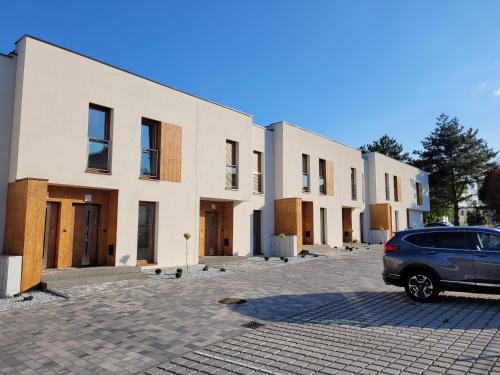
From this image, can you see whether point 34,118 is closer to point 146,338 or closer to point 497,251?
point 146,338

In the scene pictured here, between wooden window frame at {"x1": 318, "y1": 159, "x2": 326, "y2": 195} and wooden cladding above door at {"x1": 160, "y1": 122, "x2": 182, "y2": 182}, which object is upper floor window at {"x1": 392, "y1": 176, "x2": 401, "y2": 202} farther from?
wooden cladding above door at {"x1": 160, "y1": 122, "x2": 182, "y2": 182}

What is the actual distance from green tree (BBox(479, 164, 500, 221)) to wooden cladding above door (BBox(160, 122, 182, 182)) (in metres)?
43.7

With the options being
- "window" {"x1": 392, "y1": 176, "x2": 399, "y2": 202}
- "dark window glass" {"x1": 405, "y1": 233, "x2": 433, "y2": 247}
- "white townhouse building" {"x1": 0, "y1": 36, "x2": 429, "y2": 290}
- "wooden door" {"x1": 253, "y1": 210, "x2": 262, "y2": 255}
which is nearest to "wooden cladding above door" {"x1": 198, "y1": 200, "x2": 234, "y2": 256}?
"white townhouse building" {"x1": 0, "y1": 36, "x2": 429, "y2": 290}

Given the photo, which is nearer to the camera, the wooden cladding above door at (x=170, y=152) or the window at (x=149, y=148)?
the window at (x=149, y=148)

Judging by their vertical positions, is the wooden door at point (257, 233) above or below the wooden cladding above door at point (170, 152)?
below

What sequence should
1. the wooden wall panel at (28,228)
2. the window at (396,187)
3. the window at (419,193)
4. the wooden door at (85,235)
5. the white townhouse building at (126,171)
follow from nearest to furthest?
the wooden wall panel at (28,228), the white townhouse building at (126,171), the wooden door at (85,235), the window at (396,187), the window at (419,193)

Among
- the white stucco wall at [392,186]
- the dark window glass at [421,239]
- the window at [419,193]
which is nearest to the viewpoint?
the dark window glass at [421,239]

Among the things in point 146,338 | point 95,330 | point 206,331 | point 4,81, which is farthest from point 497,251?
point 4,81

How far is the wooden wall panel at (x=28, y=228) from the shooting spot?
31.1ft

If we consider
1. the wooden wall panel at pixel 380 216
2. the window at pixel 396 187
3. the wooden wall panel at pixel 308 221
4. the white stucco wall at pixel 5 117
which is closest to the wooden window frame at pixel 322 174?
the wooden wall panel at pixel 308 221

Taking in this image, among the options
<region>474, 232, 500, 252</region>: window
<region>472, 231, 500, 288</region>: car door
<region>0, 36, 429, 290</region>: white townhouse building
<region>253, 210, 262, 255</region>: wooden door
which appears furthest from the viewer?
Answer: <region>253, 210, 262, 255</region>: wooden door

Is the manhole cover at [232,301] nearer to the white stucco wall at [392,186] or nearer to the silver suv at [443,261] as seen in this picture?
the silver suv at [443,261]

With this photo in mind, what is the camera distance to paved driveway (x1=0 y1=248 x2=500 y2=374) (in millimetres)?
4691

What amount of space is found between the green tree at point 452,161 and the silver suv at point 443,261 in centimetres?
4114
